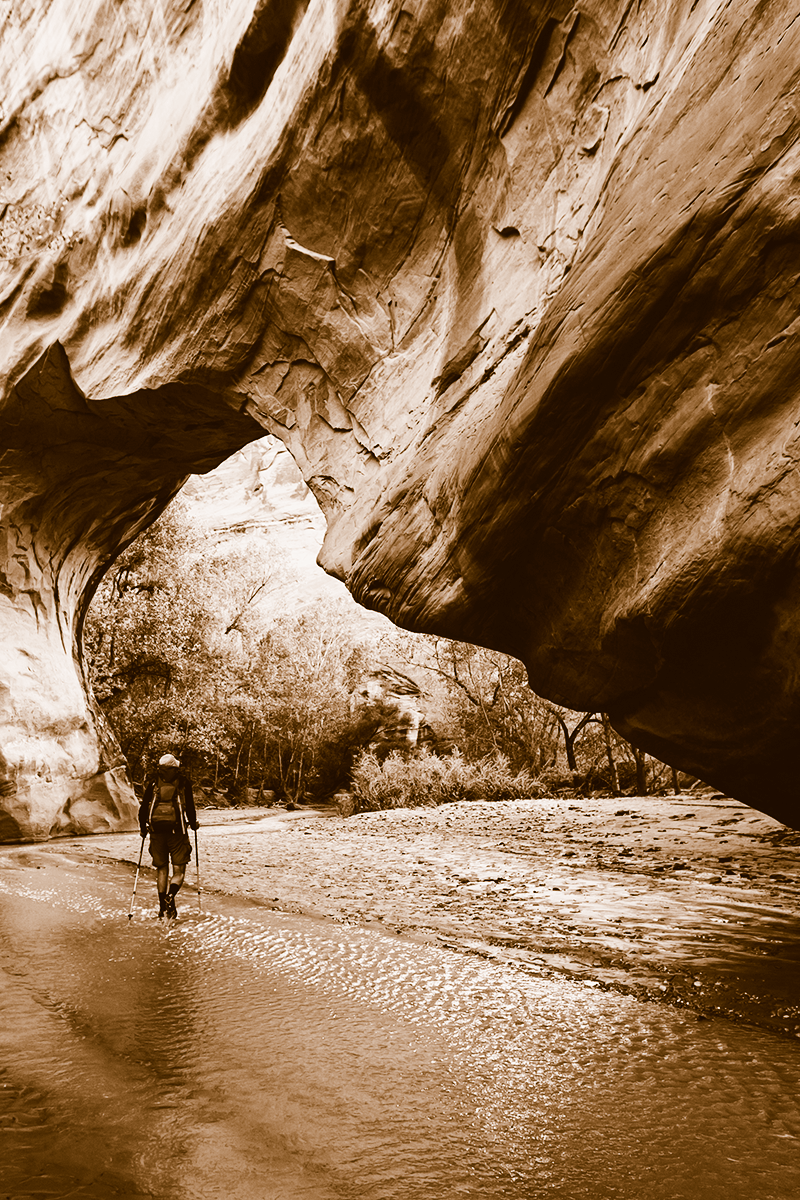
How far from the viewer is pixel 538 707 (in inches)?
893

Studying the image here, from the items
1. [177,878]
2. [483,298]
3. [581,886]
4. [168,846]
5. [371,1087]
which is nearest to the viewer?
[371,1087]

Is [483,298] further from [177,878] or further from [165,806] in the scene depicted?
[177,878]

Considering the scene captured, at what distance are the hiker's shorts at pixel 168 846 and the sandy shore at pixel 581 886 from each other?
945 mm

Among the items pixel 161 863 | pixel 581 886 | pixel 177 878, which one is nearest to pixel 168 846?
pixel 161 863

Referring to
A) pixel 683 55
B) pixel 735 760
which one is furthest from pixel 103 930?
pixel 683 55

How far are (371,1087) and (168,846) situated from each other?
471cm

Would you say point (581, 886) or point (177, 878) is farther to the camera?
point (581, 886)

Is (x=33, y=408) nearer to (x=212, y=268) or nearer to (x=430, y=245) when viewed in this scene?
(x=212, y=268)

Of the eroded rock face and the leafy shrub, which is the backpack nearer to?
the eroded rock face

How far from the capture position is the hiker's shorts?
8219mm

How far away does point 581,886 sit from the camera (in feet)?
29.7

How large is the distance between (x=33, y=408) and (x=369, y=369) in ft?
24.0

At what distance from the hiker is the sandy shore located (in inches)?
37.3

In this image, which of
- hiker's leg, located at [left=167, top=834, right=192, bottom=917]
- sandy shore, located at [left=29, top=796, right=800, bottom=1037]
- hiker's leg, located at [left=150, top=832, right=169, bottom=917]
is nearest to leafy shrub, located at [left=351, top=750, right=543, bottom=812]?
sandy shore, located at [left=29, top=796, right=800, bottom=1037]
